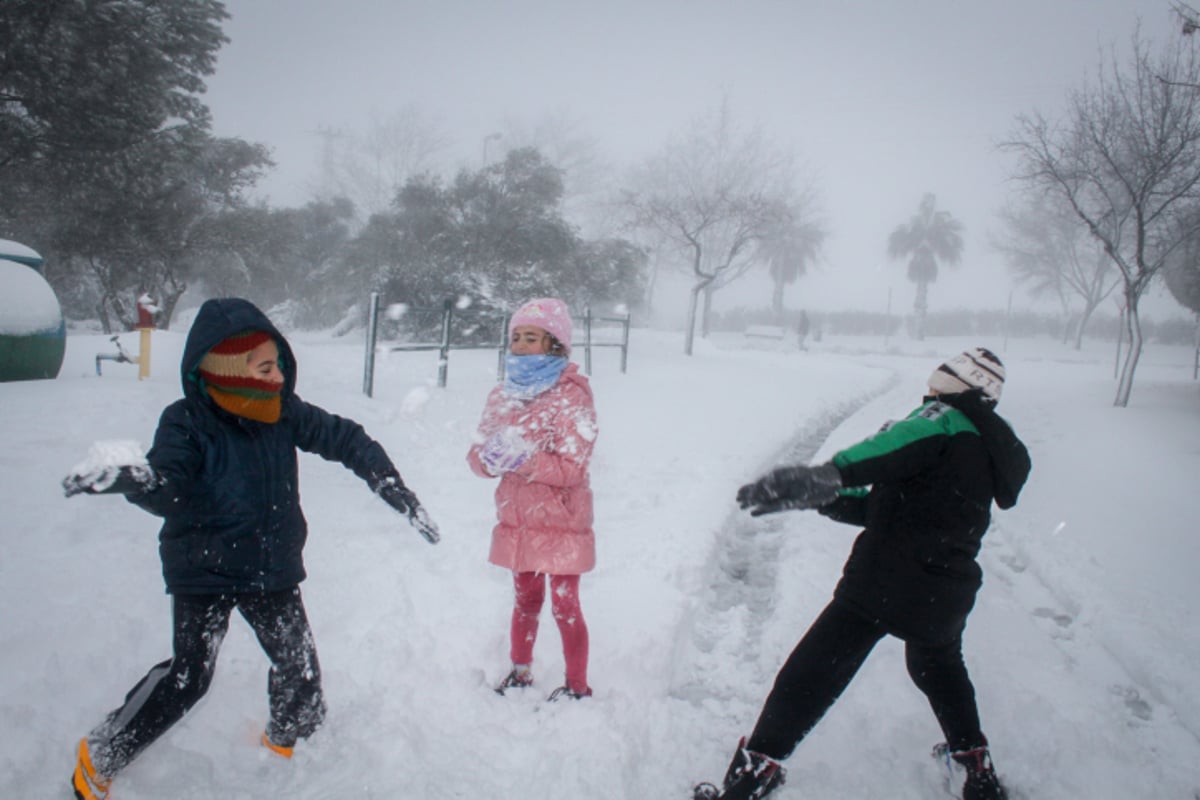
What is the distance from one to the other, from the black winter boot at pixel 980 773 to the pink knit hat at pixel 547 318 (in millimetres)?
1962

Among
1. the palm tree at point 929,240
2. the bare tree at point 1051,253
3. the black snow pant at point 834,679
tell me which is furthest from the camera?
the palm tree at point 929,240

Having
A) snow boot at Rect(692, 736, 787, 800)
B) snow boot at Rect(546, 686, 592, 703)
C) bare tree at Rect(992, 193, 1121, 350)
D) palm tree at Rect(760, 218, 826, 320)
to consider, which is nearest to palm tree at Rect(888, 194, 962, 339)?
bare tree at Rect(992, 193, 1121, 350)

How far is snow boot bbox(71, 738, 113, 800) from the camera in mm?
1748

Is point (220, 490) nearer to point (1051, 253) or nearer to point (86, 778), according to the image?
point (86, 778)

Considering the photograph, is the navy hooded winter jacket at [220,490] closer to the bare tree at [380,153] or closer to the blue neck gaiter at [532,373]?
the blue neck gaiter at [532,373]

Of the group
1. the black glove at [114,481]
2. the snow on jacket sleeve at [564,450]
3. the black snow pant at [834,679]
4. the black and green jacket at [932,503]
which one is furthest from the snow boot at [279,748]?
the black and green jacket at [932,503]

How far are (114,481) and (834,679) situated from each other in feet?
6.93

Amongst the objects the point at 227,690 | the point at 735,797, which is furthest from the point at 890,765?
the point at 227,690

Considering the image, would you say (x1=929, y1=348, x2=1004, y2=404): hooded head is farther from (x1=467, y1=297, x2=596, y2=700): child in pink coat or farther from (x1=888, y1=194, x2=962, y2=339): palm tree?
(x1=888, y1=194, x2=962, y2=339): palm tree

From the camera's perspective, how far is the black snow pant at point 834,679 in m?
1.90

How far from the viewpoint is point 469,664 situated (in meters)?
2.71

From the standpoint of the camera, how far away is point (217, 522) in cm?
179

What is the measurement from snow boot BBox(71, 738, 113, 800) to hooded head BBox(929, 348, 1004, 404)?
2.76 meters

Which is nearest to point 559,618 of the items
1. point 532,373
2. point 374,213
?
point 532,373
